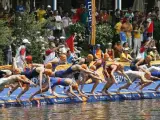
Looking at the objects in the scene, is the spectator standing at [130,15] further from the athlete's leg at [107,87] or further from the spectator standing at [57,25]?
the athlete's leg at [107,87]

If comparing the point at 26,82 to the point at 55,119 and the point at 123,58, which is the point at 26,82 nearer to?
the point at 55,119

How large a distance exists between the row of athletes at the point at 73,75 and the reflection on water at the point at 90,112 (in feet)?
3.04

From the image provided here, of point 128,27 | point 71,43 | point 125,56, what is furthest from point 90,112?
point 128,27

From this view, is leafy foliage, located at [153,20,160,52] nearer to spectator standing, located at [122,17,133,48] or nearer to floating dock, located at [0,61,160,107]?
spectator standing, located at [122,17,133,48]

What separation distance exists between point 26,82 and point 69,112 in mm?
2746

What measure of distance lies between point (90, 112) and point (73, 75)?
534 cm

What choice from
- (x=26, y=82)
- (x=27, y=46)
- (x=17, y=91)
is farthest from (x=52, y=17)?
(x=26, y=82)

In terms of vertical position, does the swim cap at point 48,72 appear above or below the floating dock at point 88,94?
above

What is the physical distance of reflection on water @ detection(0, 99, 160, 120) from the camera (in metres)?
21.7

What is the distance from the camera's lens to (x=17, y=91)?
1097 inches

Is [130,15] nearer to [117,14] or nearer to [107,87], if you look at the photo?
[117,14]

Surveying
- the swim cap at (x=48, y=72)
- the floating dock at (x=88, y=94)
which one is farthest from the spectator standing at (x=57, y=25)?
the swim cap at (x=48, y=72)

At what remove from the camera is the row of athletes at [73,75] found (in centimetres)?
2583

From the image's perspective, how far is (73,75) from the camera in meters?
28.3
